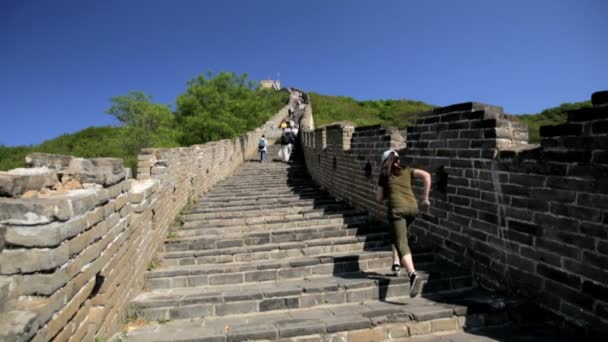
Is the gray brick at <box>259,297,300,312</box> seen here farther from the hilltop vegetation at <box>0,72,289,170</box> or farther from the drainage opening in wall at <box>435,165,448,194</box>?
the hilltop vegetation at <box>0,72,289,170</box>

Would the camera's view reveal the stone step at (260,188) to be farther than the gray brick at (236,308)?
Yes

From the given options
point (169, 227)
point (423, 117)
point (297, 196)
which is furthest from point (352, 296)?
point (297, 196)

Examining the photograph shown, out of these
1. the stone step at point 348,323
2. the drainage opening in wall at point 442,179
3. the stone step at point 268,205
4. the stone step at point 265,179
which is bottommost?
the stone step at point 348,323

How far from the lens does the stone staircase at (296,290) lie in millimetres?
3887

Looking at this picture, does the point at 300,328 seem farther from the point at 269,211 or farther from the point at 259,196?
the point at 259,196

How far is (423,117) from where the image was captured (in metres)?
6.08

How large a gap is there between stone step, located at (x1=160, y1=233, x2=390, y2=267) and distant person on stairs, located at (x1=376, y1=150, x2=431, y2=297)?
1652 millimetres

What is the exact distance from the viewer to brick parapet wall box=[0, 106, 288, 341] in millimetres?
2193

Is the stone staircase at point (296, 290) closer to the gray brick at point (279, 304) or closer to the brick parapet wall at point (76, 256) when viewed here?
the gray brick at point (279, 304)

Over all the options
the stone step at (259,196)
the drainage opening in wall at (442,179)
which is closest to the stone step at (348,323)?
the drainage opening in wall at (442,179)

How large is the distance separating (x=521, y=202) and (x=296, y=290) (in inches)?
113

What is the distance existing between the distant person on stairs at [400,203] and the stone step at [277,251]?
165 cm

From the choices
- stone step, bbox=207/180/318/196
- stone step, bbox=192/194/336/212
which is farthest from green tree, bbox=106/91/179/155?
stone step, bbox=192/194/336/212

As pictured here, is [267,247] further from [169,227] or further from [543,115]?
[543,115]
